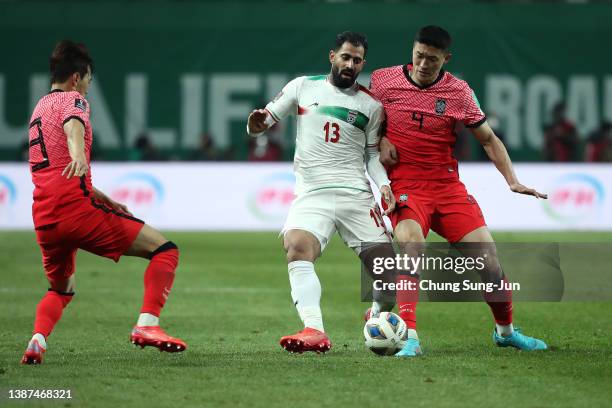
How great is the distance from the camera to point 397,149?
27.1 feet

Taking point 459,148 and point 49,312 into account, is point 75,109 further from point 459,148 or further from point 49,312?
point 459,148

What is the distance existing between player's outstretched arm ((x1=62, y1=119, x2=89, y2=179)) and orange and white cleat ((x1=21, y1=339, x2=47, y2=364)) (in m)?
1.13

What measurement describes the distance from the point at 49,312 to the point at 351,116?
96.6 inches

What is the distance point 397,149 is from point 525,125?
16.1 m

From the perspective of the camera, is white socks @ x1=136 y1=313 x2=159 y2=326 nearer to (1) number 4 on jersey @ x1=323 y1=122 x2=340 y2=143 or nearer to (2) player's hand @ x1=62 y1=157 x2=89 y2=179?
(2) player's hand @ x1=62 y1=157 x2=89 y2=179

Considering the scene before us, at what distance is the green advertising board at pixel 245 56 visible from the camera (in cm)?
2347

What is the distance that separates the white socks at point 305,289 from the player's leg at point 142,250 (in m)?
0.84

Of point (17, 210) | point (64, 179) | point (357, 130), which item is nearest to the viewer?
point (64, 179)

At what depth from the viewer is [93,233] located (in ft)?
24.0

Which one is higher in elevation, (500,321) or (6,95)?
(6,95)

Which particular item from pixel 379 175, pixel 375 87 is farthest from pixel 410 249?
pixel 375 87

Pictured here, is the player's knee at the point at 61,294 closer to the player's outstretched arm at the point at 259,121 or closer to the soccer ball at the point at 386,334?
the player's outstretched arm at the point at 259,121

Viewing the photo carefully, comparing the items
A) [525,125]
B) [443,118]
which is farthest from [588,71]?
[443,118]

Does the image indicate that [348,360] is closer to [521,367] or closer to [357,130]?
[521,367]
